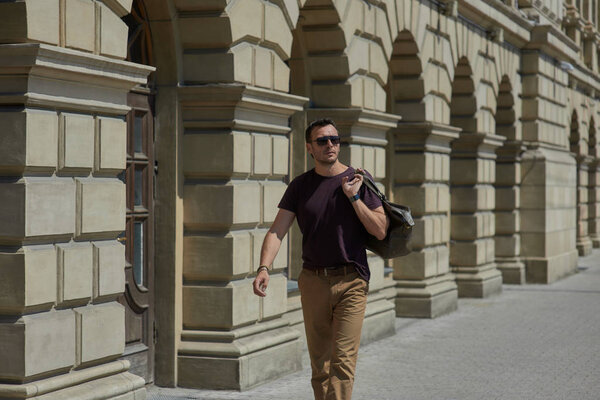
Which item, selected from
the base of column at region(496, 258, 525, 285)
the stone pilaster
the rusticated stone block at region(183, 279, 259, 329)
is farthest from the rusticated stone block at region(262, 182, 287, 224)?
the stone pilaster

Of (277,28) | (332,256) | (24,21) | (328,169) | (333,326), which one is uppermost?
(277,28)

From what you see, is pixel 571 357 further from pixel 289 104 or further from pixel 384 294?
pixel 289 104

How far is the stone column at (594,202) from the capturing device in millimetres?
33219

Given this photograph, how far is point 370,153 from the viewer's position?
12773mm

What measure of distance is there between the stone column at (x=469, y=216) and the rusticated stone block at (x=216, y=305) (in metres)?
9.06

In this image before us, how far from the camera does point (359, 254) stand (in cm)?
658

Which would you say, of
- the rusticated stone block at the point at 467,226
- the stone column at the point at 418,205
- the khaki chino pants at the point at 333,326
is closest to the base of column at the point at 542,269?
the rusticated stone block at the point at 467,226

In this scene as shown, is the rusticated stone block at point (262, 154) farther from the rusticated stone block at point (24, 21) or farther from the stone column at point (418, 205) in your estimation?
the stone column at point (418, 205)

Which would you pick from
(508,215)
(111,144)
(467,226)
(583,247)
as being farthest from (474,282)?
(583,247)

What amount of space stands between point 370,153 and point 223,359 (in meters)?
4.33

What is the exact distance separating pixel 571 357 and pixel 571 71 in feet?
48.3

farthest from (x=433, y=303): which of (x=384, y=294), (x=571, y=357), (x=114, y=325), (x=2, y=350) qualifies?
(x=2, y=350)

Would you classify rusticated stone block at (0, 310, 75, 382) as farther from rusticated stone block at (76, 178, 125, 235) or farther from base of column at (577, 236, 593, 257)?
base of column at (577, 236, 593, 257)

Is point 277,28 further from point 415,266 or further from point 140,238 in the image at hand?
point 415,266
